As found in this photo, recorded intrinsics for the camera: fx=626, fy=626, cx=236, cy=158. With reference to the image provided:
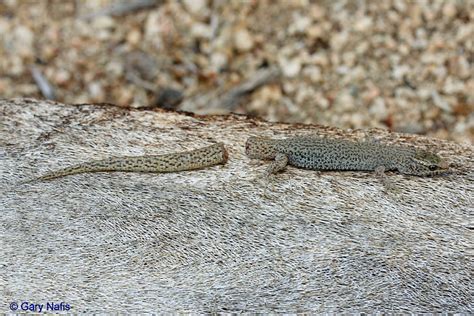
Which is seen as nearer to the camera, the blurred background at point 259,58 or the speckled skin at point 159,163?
the speckled skin at point 159,163

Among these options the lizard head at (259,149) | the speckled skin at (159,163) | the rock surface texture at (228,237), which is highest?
the lizard head at (259,149)

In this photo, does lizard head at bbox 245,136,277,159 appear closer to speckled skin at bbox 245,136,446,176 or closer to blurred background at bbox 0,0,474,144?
speckled skin at bbox 245,136,446,176

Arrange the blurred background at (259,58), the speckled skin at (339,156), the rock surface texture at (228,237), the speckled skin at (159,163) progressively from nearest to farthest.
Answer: the rock surface texture at (228,237), the speckled skin at (159,163), the speckled skin at (339,156), the blurred background at (259,58)

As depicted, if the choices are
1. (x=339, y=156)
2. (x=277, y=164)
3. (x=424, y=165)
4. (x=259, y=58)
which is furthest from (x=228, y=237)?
(x=259, y=58)

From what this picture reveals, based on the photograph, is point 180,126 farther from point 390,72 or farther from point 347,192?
point 390,72

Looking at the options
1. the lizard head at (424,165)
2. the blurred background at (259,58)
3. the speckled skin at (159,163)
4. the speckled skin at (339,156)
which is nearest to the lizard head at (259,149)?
the speckled skin at (339,156)

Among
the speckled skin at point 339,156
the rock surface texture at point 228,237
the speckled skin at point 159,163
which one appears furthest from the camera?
the speckled skin at point 339,156

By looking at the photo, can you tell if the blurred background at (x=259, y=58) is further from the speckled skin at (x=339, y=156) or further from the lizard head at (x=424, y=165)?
the lizard head at (x=424, y=165)

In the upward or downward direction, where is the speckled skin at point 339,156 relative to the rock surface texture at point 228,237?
upward
